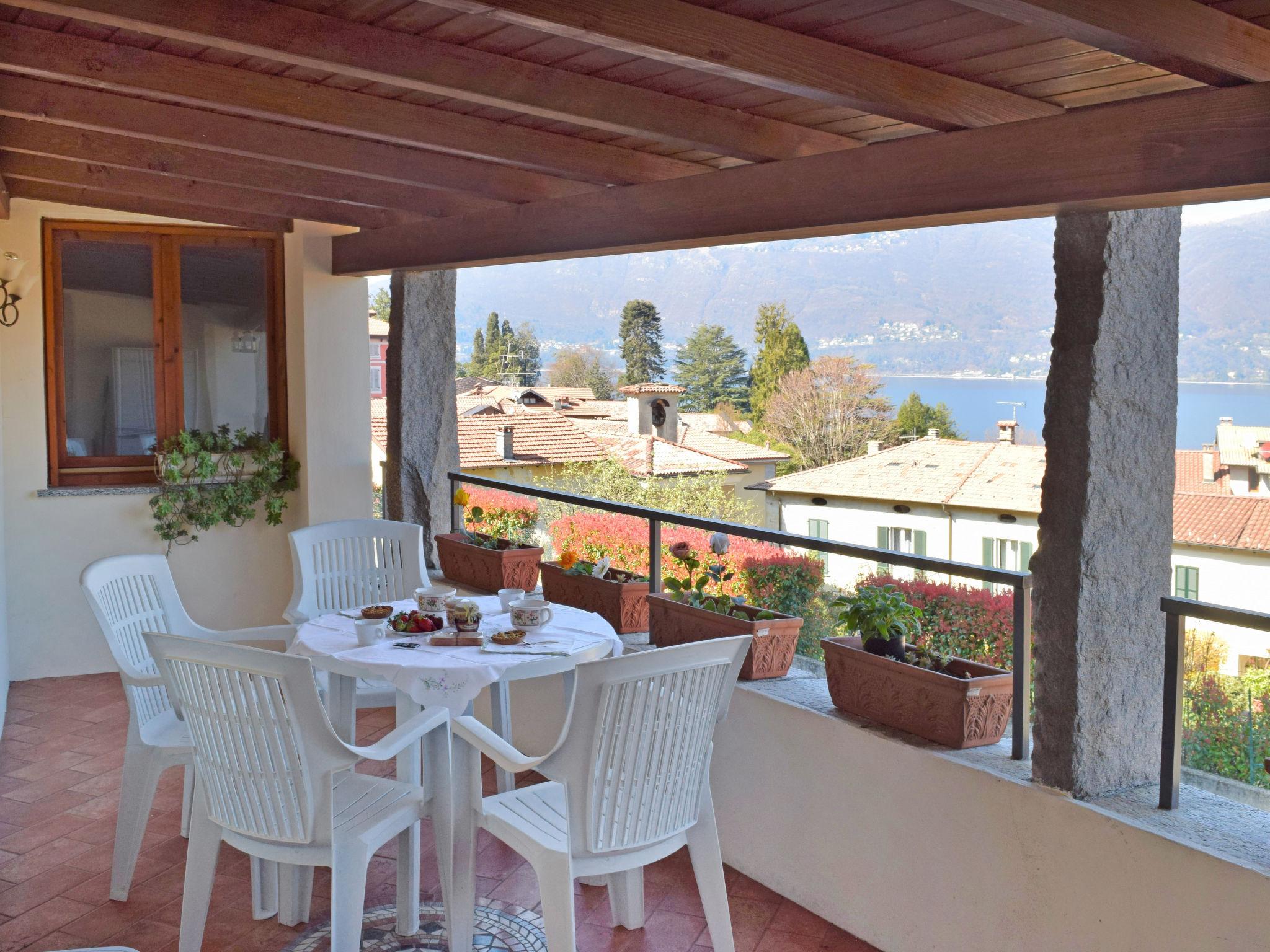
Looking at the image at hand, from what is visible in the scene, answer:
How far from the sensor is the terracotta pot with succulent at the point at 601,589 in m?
3.83

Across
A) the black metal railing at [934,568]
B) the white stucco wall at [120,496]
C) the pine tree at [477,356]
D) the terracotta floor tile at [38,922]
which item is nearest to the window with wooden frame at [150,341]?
the white stucco wall at [120,496]

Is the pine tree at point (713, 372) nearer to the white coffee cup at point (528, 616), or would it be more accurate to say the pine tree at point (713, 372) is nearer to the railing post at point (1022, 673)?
the white coffee cup at point (528, 616)

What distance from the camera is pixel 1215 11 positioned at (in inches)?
70.5

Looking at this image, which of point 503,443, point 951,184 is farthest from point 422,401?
point 503,443

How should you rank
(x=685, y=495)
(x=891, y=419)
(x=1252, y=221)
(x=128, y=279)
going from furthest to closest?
1. (x=1252, y=221)
2. (x=891, y=419)
3. (x=685, y=495)
4. (x=128, y=279)

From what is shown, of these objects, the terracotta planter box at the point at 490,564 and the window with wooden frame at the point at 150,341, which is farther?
the window with wooden frame at the point at 150,341

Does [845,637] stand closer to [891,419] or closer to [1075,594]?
[1075,594]

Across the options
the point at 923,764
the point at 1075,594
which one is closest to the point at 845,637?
the point at 923,764

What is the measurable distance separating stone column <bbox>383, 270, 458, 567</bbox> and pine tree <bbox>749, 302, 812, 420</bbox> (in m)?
33.0

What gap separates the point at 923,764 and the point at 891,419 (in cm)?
3510

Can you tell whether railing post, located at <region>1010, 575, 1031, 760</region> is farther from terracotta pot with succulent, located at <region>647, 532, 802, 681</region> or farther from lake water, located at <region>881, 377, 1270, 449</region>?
lake water, located at <region>881, 377, 1270, 449</region>

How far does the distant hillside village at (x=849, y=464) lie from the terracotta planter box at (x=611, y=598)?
29.2 feet

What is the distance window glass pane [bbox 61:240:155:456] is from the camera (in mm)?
5293

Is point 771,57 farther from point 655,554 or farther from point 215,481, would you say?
point 215,481
